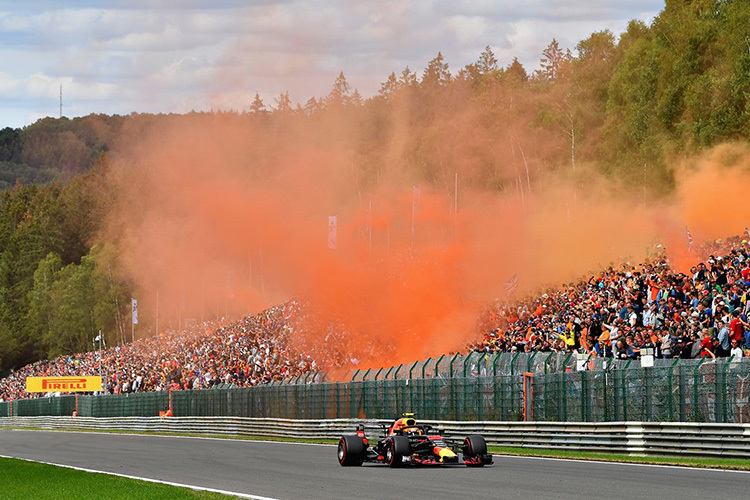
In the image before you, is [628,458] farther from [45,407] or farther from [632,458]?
[45,407]

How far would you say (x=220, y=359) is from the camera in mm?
65938

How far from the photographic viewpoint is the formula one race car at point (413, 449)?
24688mm

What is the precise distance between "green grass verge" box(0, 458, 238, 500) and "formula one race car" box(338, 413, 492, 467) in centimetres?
504

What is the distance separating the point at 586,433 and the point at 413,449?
19.5 ft

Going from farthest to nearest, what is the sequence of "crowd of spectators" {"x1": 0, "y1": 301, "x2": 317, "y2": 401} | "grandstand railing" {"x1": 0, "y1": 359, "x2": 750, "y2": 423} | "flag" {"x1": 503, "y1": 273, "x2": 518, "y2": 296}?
"crowd of spectators" {"x1": 0, "y1": 301, "x2": 317, "y2": 401} < "flag" {"x1": 503, "y1": 273, "x2": 518, "y2": 296} < "grandstand railing" {"x1": 0, "y1": 359, "x2": 750, "y2": 423}

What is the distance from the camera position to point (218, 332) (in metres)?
72.9

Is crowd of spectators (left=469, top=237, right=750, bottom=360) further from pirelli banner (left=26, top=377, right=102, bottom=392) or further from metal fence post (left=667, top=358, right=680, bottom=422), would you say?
pirelli banner (left=26, top=377, right=102, bottom=392)

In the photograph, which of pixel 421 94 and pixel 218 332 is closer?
pixel 218 332

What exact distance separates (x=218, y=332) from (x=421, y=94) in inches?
2485

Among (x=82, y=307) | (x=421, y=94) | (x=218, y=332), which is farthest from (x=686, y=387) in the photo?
(x=82, y=307)

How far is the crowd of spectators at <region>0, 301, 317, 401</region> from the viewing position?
58219 millimetres

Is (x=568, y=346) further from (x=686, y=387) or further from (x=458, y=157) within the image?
(x=458, y=157)

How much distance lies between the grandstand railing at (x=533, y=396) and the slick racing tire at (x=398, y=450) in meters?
5.78

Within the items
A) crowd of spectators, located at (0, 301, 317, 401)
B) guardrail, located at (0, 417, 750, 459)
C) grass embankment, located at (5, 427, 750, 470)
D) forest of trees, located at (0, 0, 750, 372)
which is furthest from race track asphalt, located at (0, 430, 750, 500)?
forest of trees, located at (0, 0, 750, 372)
